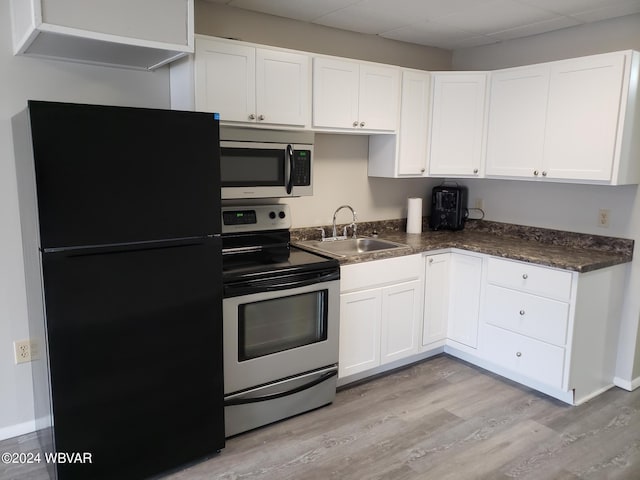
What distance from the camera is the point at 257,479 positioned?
2191mm

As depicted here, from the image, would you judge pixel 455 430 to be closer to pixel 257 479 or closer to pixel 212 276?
pixel 257 479

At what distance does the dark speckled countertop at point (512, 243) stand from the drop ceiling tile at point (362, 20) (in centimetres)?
140

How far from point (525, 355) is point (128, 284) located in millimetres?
2452

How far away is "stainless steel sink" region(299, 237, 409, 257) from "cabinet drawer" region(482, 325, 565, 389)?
884 mm

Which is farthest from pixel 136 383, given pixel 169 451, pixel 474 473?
pixel 474 473

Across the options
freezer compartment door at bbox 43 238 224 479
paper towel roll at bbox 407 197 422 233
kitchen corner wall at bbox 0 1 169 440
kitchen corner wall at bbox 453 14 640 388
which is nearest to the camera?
freezer compartment door at bbox 43 238 224 479

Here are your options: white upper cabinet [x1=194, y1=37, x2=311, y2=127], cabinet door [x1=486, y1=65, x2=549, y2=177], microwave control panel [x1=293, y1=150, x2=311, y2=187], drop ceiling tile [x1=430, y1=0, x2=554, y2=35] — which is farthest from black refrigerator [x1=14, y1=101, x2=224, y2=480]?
cabinet door [x1=486, y1=65, x2=549, y2=177]

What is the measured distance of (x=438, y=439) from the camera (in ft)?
8.36

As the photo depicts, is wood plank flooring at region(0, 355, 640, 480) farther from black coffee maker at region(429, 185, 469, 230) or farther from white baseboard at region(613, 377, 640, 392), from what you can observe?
black coffee maker at region(429, 185, 469, 230)

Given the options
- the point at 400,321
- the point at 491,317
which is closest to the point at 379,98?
the point at 400,321

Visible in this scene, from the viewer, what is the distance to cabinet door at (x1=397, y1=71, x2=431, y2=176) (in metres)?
3.40

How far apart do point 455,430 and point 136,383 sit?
1.72m

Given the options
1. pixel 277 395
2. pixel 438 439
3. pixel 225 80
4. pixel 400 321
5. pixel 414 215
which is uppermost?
pixel 225 80

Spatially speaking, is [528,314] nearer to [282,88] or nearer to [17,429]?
[282,88]
